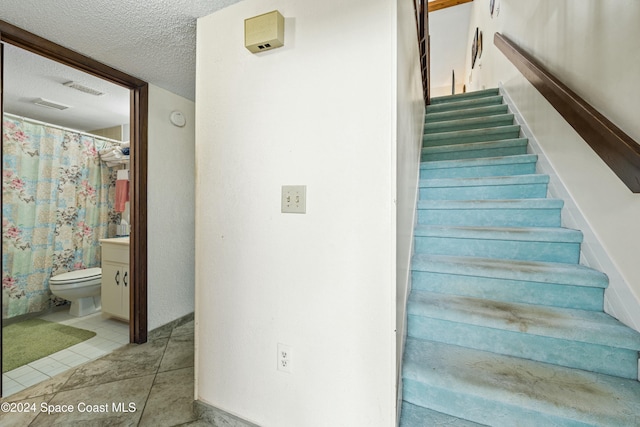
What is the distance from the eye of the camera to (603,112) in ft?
4.67

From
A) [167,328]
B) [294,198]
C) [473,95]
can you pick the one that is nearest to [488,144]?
[473,95]

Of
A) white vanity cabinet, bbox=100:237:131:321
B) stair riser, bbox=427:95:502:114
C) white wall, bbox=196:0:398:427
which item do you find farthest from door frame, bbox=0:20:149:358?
stair riser, bbox=427:95:502:114

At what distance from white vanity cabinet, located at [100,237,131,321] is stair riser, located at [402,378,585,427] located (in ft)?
7.61

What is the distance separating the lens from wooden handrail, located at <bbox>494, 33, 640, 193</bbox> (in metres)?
1.06

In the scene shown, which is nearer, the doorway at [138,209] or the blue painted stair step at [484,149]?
the doorway at [138,209]

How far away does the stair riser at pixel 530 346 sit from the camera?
45.7 inches

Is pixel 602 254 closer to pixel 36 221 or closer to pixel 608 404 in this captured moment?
pixel 608 404

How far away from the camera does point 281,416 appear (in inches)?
48.7

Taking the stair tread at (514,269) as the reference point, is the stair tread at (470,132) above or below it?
above

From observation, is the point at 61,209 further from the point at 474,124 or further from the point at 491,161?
the point at 474,124

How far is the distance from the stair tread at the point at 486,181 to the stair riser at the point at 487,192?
26 millimetres

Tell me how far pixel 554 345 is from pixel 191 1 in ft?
7.28

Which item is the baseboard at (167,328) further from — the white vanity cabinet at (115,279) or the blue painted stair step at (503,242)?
the blue painted stair step at (503,242)

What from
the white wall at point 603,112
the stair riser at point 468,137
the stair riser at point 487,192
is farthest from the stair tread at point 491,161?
the stair riser at point 468,137
